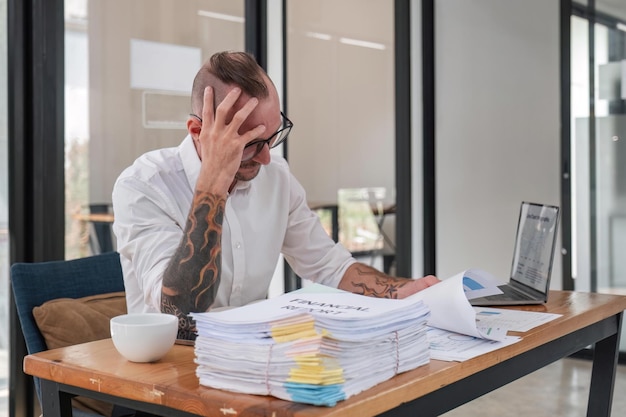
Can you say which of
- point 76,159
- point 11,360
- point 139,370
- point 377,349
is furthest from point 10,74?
point 377,349

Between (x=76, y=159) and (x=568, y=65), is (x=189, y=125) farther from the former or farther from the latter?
(x=568, y=65)

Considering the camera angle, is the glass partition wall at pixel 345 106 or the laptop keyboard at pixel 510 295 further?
the glass partition wall at pixel 345 106

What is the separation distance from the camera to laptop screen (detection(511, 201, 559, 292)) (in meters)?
1.87

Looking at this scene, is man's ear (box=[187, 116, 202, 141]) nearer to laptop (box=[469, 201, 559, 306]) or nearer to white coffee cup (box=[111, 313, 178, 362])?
white coffee cup (box=[111, 313, 178, 362])

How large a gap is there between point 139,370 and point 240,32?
9.95ft

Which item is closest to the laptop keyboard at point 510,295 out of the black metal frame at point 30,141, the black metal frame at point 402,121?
the black metal frame at point 30,141

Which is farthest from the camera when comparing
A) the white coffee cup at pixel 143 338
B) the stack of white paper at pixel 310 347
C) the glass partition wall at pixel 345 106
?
the glass partition wall at pixel 345 106

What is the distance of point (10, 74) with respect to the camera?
284 centimetres

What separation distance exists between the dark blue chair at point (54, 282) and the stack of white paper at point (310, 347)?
85 cm

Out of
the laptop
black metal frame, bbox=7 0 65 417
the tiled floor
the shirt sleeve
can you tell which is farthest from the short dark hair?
the tiled floor

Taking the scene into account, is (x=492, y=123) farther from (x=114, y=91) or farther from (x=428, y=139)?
(x=114, y=91)

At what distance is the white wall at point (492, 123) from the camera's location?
172 inches

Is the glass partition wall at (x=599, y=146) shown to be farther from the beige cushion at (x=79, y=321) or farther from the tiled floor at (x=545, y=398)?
the beige cushion at (x=79, y=321)

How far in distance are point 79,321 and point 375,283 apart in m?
0.73
